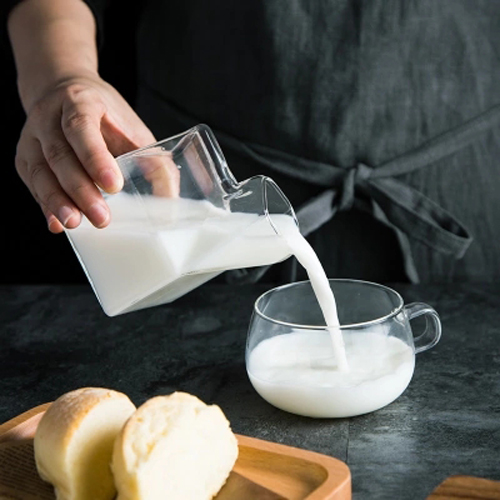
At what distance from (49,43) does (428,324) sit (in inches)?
27.5

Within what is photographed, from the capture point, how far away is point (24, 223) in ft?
7.40

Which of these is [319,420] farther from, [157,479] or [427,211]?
[427,211]

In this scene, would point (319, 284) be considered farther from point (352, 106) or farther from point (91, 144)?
point (352, 106)

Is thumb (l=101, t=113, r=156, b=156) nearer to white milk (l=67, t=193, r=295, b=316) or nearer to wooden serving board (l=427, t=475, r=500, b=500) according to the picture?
white milk (l=67, t=193, r=295, b=316)

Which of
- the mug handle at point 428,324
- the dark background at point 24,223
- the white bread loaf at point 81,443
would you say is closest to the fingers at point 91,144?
the white bread loaf at point 81,443

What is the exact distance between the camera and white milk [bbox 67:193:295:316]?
108cm

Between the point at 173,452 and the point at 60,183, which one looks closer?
the point at 173,452

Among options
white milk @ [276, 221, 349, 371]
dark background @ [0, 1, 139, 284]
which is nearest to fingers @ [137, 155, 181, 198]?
white milk @ [276, 221, 349, 371]

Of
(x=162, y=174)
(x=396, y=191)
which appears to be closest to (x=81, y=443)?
(x=162, y=174)

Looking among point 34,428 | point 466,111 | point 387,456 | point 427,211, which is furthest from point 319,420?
point 466,111

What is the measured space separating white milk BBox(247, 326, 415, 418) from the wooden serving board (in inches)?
8.2

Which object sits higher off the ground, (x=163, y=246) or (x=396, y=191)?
(x=163, y=246)

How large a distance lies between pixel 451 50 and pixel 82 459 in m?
0.94

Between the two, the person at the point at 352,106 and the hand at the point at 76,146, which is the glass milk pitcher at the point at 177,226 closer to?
the hand at the point at 76,146
